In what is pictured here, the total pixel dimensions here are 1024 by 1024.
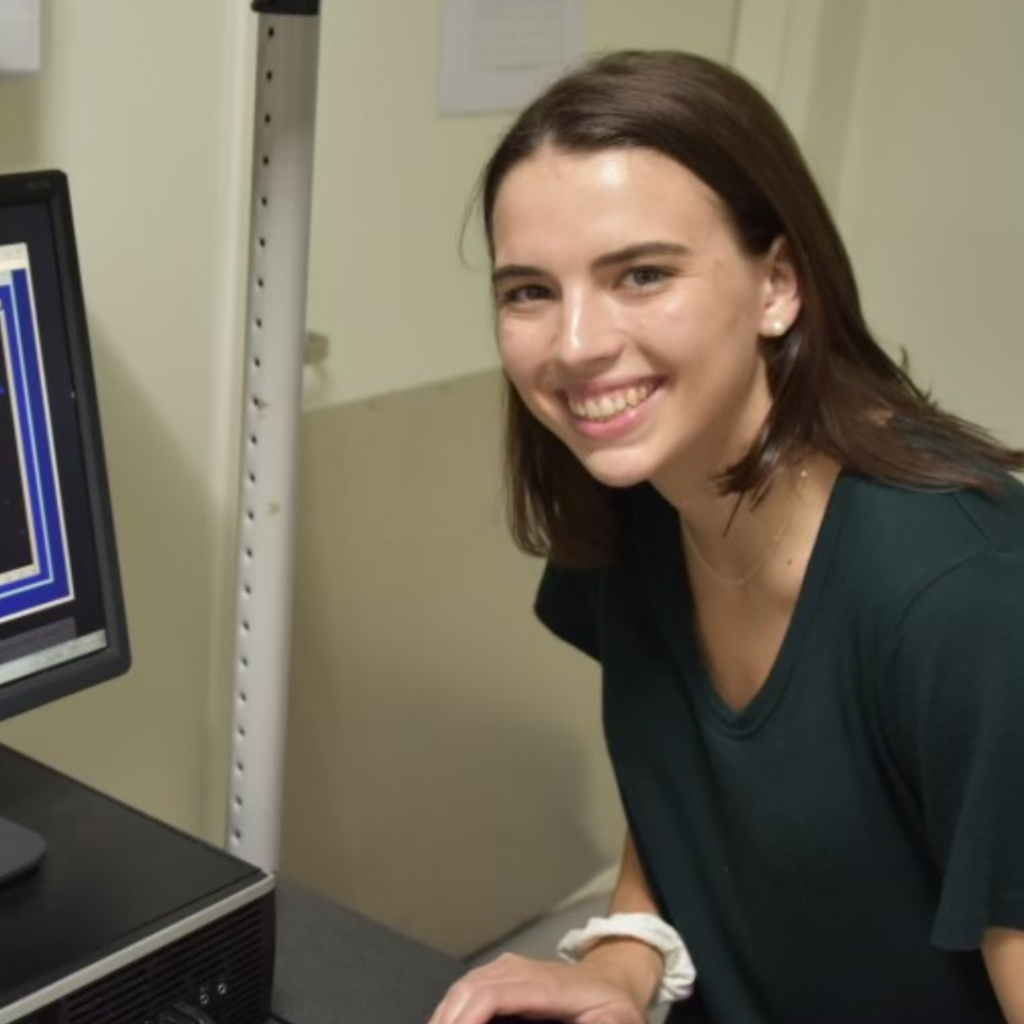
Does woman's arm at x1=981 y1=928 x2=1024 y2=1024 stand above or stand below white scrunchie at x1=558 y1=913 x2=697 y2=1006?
above

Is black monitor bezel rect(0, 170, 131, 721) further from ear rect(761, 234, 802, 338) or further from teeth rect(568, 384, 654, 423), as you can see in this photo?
ear rect(761, 234, 802, 338)

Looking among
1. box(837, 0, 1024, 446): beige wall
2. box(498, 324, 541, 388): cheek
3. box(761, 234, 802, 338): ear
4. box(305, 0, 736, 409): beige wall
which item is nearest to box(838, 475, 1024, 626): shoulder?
box(761, 234, 802, 338): ear

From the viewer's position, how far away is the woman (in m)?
1.03

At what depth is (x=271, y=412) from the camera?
1.18 m

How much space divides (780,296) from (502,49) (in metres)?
0.62

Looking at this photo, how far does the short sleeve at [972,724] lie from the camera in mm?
1004

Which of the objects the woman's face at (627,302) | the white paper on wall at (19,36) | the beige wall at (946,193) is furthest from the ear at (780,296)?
the beige wall at (946,193)

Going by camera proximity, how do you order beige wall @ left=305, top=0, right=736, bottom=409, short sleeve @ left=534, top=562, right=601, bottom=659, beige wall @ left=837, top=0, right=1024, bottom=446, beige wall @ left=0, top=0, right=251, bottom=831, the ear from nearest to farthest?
the ear → beige wall @ left=0, top=0, right=251, bottom=831 → short sleeve @ left=534, top=562, right=601, bottom=659 → beige wall @ left=305, top=0, right=736, bottom=409 → beige wall @ left=837, top=0, right=1024, bottom=446

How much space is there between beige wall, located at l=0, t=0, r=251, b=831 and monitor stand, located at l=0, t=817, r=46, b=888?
322 millimetres

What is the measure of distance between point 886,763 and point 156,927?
48cm

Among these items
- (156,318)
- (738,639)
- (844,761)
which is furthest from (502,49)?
(844,761)

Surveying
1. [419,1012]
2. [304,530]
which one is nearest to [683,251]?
[419,1012]

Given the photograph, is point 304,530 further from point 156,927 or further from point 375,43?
point 156,927

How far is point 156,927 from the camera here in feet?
3.07
